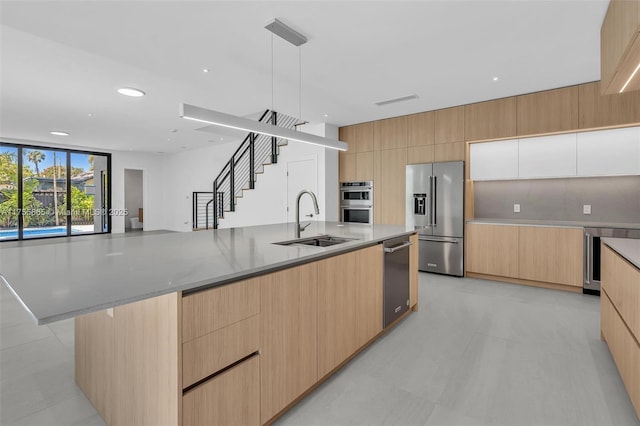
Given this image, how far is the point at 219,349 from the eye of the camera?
54.4 inches

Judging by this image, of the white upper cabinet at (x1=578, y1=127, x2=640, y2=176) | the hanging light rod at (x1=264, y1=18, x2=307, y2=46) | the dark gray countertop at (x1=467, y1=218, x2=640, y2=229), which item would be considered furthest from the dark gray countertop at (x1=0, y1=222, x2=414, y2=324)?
the white upper cabinet at (x1=578, y1=127, x2=640, y2=176)

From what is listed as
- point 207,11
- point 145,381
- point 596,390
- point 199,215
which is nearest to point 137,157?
point 199,215

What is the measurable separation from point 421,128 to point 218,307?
4.95 m

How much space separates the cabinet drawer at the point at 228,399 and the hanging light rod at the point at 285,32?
102 inches

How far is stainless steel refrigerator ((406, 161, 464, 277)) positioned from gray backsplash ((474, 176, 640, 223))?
65cm

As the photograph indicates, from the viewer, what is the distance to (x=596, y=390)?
2.02 m

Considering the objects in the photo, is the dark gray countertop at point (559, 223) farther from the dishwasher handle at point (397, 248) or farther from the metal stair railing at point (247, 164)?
the metal stair railing at point (247, 164)

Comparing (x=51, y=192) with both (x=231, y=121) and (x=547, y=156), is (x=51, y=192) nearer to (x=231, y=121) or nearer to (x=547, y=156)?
(x=231, y=121)

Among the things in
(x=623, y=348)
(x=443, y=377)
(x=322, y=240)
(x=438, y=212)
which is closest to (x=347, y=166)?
(x=438, y=212)

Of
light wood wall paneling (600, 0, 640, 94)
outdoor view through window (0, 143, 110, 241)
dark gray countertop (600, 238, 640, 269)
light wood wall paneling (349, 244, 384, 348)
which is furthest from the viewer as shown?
outdoor view through window (0, 143, 110, 241)

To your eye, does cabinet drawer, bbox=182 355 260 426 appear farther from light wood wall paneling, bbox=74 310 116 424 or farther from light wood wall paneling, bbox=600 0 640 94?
light wood wall paneling, bbox=600 0 640 94

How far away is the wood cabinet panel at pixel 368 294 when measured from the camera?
2391 mm

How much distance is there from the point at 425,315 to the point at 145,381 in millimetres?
2715

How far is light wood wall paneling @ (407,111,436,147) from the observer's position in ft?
17.4
